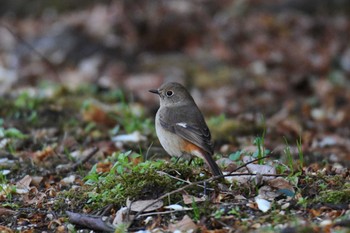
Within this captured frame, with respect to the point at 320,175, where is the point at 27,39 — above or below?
above

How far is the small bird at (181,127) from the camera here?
5938 millimetres

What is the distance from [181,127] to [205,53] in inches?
295

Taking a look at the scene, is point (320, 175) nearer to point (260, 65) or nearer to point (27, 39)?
point (260, 65)

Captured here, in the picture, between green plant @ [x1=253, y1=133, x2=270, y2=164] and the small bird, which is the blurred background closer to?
the small bird

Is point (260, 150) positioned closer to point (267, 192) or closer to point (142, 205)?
point (267, 192)

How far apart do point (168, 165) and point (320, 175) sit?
4.12 ft

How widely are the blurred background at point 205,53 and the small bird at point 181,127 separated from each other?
265 cm

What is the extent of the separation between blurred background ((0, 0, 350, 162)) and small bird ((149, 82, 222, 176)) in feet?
8.69

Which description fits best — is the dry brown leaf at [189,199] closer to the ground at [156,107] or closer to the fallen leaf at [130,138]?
the ground at [156,107]

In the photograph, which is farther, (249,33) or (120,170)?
(249,33)

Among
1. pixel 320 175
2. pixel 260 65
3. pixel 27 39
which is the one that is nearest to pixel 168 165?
pixel 320 175

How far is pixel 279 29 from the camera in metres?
14.9

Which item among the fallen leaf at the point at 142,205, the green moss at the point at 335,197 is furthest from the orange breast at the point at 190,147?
the green moss at the point at 335,197

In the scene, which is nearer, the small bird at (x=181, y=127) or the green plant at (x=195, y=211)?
the green plant at (x=195, y=211)
